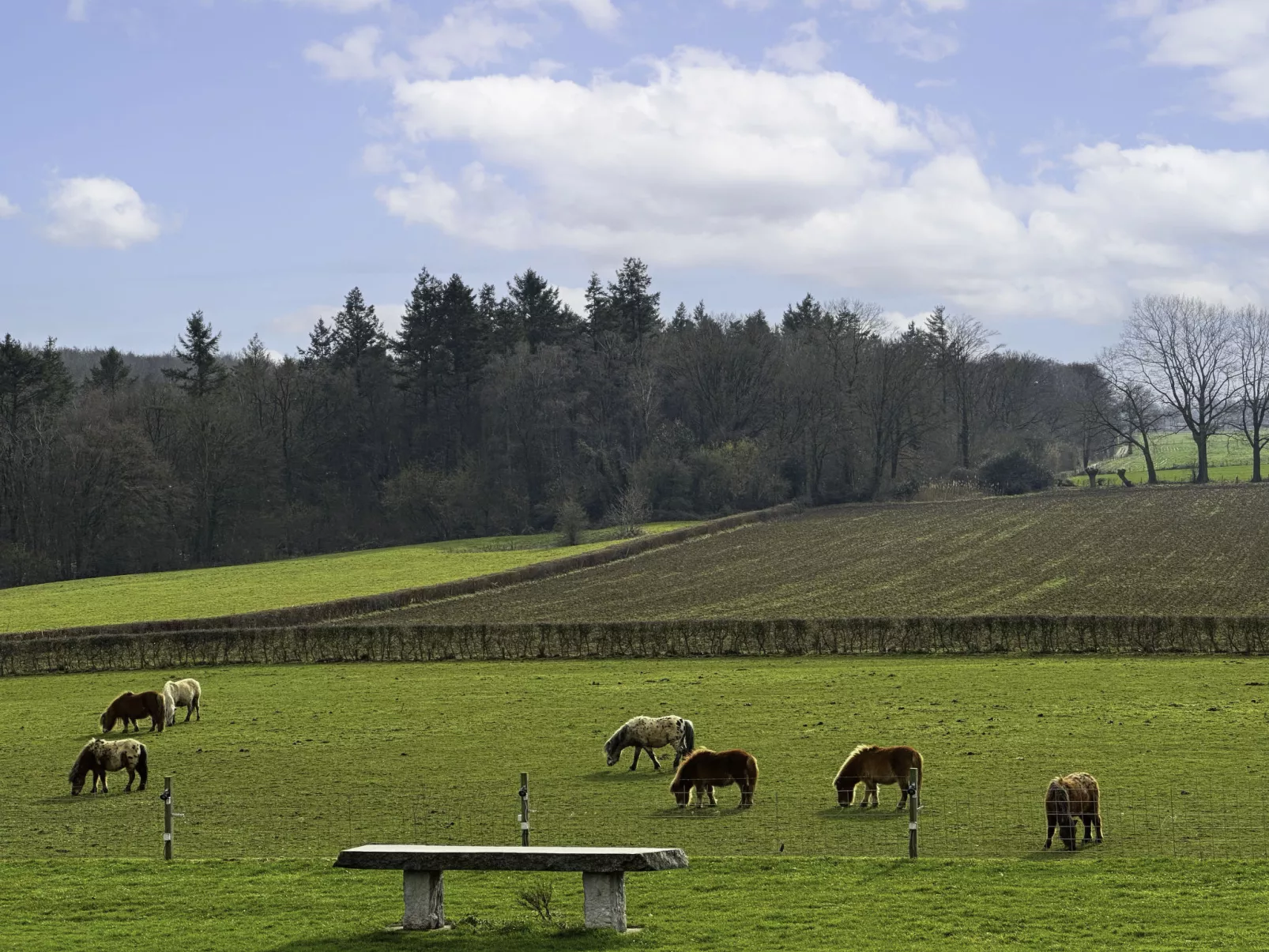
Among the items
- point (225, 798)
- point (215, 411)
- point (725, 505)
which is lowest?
point (225, 798)

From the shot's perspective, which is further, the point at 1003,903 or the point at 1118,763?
the point at 1118,763

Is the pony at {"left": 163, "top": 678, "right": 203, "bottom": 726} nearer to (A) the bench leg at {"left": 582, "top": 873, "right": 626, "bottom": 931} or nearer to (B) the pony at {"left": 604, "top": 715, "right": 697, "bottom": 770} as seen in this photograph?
(B) the pony at {"left": 604, "top": 715, "right": 697, "bottom": 770}

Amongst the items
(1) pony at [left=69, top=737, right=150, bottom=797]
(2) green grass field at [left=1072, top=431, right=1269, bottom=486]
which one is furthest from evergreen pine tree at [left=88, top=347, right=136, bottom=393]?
(1) pony at [left=69, top=737, right=150, bottom=797]

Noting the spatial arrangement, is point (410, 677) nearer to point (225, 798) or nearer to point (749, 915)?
point (225, 798)

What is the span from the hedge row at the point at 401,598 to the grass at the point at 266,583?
12.1 feet

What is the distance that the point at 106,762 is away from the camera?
25.6m

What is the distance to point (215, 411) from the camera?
109 meters

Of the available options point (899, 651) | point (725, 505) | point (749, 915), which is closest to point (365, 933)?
point (749, 915)

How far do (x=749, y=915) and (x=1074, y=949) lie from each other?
3.20 metres

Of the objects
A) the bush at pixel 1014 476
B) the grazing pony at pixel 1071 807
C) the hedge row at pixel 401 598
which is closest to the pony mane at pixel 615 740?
the grazing pony at pixel 1071 807

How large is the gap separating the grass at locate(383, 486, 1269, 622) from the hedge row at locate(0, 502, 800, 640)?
1328 millimetres

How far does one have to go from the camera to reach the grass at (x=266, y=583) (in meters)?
65.2

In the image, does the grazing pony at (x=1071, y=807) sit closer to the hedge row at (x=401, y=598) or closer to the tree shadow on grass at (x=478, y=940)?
the tree shadow on grass at (x=478, y=940)

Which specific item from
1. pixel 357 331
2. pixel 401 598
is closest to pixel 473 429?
pixel 357 331
